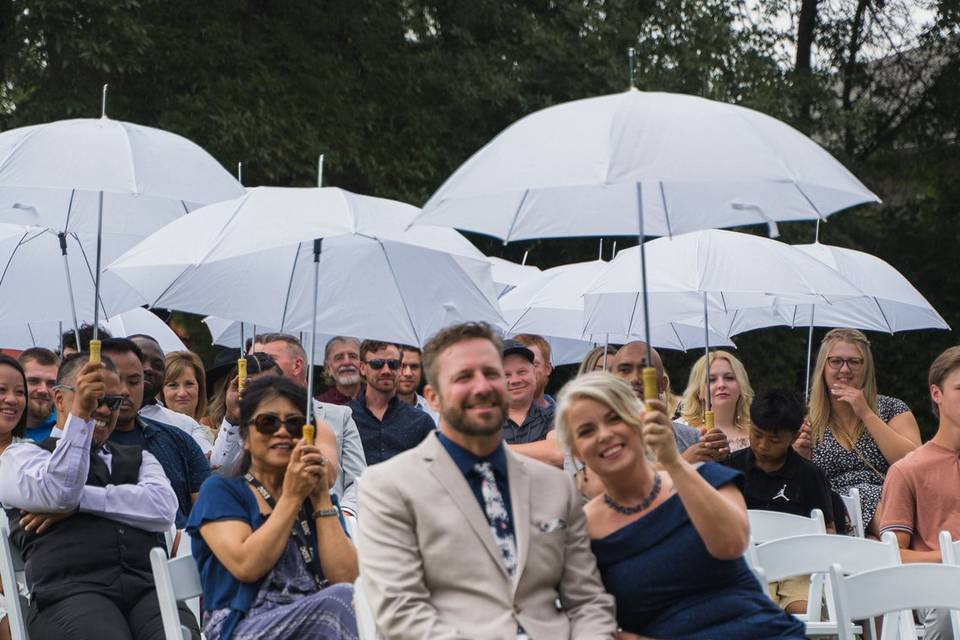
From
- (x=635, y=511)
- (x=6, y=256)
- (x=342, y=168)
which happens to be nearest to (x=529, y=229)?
(x=635, y=511)

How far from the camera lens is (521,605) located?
4641 mm

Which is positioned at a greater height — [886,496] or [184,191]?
[184,191]

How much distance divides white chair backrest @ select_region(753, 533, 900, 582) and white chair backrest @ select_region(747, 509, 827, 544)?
32.5 inches

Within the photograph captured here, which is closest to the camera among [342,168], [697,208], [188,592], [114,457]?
[188,592]

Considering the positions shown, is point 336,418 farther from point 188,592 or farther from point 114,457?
point 188,592

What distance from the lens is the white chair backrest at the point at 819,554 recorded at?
6012 mm

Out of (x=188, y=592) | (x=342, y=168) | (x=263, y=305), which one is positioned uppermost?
(x=342, y=168)

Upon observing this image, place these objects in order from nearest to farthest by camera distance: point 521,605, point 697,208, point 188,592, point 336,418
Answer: point 521,605 < point 188,592 < point 697,208 < point 336,418

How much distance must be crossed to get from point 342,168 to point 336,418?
8562 mm

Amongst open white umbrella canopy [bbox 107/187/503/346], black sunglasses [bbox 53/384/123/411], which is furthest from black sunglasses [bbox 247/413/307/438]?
black sunglasses [bbox 53/384/123/411]

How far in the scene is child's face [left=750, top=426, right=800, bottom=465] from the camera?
7.58 m

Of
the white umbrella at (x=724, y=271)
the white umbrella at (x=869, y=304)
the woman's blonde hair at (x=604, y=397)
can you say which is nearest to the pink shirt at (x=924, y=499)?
the white umbrella at (x=724, y=271)

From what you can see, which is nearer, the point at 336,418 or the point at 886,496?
the point at 886,496

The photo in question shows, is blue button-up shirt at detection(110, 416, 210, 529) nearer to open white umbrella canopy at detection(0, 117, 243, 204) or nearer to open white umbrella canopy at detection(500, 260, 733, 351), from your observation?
open white umbrella canopy at detection(0, 117, 243, 204)
